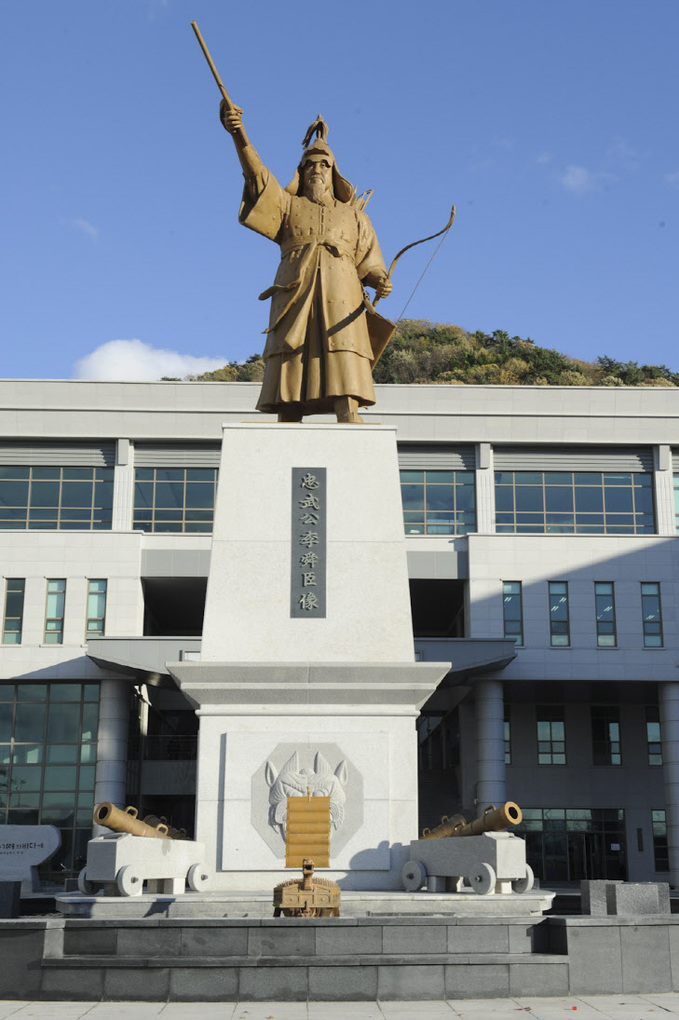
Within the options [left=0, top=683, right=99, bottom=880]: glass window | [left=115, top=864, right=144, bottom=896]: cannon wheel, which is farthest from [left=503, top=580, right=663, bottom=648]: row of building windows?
[left=115, top=864, right=144, bottom=896]: cannon wheel

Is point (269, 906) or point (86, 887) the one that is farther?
point (86, 887)

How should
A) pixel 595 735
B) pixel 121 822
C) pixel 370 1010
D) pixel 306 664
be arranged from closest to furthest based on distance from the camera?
pixel 370 1010 < pixel 121 822 < pixel 306 664 < pixel 595 735

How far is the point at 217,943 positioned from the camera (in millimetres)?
10477

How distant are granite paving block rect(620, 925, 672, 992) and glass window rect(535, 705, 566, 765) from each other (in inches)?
1104

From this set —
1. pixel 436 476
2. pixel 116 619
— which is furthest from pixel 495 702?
pixel 116 619

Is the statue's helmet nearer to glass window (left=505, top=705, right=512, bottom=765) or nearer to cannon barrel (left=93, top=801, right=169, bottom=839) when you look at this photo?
cannon barrel (left=93, top=801, right=169, bottom=839)

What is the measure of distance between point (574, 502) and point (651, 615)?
507 cm

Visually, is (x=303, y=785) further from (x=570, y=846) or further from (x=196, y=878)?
(x=570, y=846)

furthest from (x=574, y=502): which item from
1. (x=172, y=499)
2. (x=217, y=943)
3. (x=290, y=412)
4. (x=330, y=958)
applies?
(x=217, y=943)

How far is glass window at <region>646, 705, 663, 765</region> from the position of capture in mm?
38812

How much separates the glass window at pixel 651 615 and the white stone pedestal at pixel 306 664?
2187 centimetres

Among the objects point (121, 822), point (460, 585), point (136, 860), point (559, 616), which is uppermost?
point (460, 585)

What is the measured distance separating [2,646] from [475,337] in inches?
2243

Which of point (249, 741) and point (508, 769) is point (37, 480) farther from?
point (249, 741)
